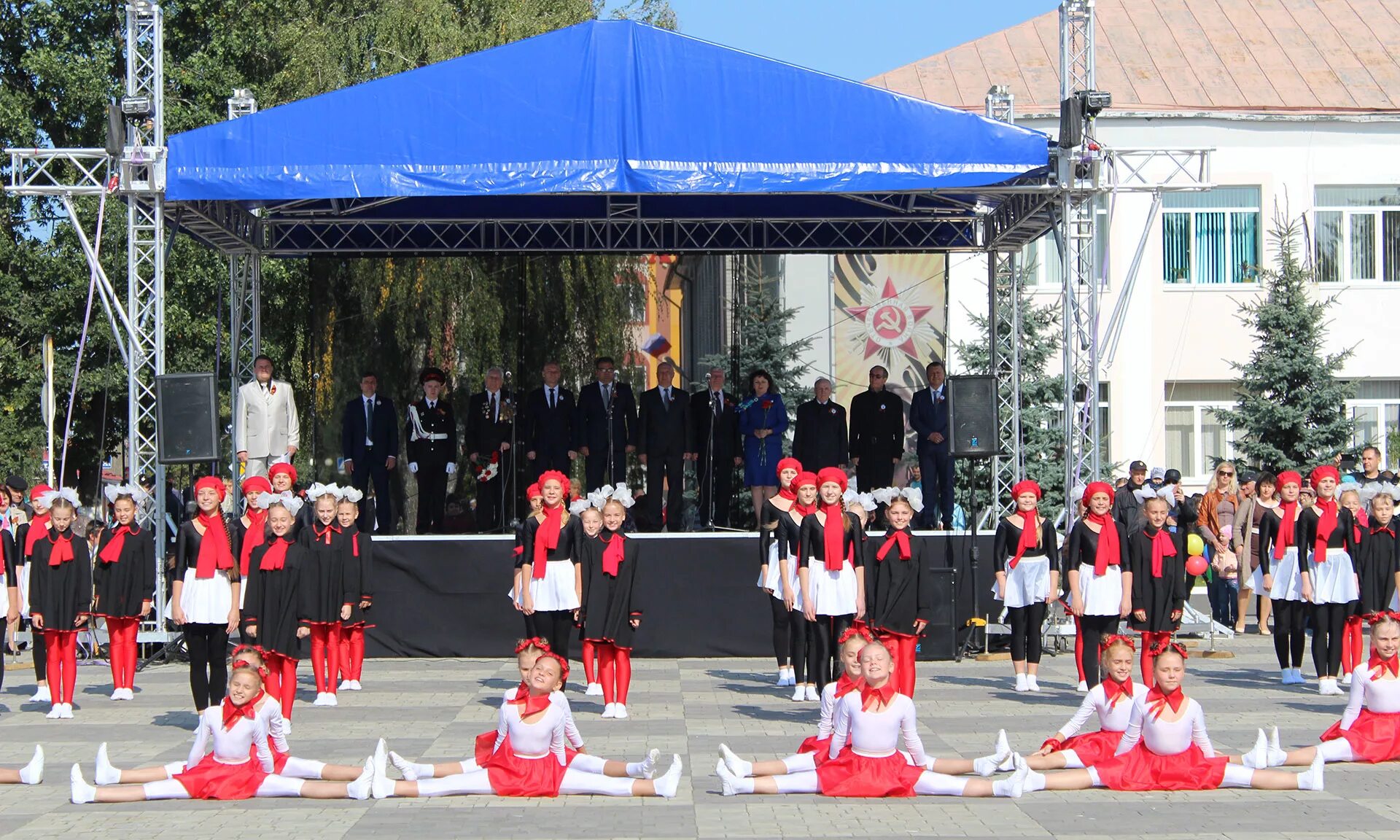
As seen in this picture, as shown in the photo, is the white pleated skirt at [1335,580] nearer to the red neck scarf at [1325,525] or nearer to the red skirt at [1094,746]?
the red neck scarf at [1325,525]

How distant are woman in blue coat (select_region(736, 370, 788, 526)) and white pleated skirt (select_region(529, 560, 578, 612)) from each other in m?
6.60

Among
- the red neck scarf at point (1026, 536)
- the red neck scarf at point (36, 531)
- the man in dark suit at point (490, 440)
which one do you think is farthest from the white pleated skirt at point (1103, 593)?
the man in dark suit at point (490, 440)

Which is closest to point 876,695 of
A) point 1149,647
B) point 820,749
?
point 820,749

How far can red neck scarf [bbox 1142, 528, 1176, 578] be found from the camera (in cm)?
1202

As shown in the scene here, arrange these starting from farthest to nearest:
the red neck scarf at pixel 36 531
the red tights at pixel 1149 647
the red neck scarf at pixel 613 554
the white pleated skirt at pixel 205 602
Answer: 1. the red neck scarf at pixel 36 531
2. the red neck scarf at pixel 613 554
3. the white pleated skirt at pixel 205 602
4. the red tights at pixel 1149 647

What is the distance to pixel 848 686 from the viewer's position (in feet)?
27.6

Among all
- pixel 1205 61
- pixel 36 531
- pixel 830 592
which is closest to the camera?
pixel 830 592

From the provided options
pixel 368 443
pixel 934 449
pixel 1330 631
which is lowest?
pixel 1330 631

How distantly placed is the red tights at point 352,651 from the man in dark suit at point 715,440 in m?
6.00

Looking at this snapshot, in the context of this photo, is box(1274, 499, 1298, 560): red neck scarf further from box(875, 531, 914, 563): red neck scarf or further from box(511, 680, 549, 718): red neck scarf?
box(511, 680, 549, 718): red neck scarf

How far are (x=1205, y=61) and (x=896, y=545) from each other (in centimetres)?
2211

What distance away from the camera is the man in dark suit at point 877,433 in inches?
731

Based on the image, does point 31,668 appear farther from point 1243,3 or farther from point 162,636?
point 1243,3

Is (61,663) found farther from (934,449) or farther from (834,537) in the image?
(934,449)
